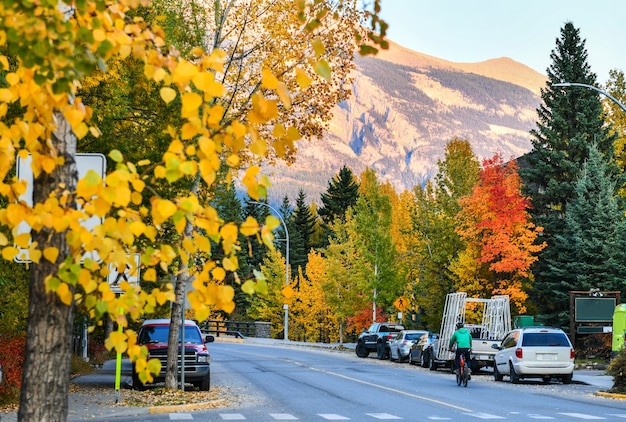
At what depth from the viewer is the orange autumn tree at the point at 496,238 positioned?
48.1 meters

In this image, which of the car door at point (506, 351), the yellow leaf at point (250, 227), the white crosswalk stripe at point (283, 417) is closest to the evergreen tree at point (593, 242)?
the car door at point (506, 351)

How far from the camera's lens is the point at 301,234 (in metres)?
120

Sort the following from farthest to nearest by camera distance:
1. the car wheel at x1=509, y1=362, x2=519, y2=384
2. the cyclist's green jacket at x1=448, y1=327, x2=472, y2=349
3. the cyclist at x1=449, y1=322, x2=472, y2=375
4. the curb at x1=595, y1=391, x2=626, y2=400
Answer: the car wheel at x1=509, y1=362, x2=519, y2=384
the cyclist's green jacket at x1=448, y1=327, x2=472, y2=349
the cyclist at x1=449, y1=322, x2=472, y2=375
the curb at x1=595, y1=391, x2=626, y2=400

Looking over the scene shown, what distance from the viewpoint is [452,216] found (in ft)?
182

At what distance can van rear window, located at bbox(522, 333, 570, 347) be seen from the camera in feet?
96.6

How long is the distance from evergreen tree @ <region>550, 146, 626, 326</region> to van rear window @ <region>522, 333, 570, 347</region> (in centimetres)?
1575

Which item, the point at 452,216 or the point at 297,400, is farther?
the point at 452,216

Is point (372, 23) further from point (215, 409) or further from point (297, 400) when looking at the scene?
point (297, 400)

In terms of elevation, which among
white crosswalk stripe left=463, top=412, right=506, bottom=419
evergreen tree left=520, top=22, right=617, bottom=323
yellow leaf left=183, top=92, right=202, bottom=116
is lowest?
white crosswalk stripe left=463, top=412, right=506, bottom=419

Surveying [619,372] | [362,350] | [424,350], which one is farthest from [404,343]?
[619,372]

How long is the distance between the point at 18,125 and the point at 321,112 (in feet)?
61.4

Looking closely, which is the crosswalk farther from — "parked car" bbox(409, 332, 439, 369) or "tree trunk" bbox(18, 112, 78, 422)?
"parked car" bbox(409, 332, 439, 369)

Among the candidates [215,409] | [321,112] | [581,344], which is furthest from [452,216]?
[215,409]

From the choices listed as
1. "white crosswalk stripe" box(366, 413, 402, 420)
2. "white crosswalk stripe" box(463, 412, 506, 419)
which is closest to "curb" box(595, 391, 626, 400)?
"white crosswalk stripe" box(463, 412, 506, 419)
